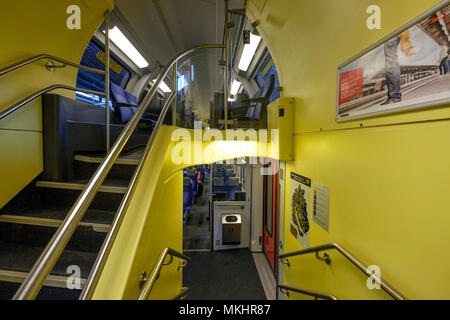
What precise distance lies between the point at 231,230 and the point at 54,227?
151 inches

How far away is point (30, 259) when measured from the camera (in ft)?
4.13

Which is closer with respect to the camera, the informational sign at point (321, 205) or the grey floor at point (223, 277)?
the informational sign at point (321, 205)

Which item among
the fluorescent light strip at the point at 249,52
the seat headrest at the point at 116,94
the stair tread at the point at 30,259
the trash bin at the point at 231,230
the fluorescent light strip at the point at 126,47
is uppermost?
the fluorescent light strip at the point at 126,47

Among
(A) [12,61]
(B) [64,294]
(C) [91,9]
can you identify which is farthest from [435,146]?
(C) [91,9]

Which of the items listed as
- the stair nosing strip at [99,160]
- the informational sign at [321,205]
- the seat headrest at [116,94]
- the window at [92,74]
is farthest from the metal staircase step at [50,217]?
the window at [92,74]

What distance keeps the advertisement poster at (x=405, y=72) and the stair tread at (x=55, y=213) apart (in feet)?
6.78

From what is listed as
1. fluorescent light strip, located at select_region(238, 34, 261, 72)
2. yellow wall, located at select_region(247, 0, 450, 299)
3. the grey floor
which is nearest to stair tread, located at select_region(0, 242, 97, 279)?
yellow wall, located at select_region(247, 0, 450, 299)

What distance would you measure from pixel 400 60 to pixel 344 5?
0.76m

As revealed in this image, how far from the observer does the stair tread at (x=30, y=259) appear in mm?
1171

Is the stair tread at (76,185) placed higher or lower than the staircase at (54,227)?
higher

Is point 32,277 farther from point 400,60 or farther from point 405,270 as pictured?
point 400,60

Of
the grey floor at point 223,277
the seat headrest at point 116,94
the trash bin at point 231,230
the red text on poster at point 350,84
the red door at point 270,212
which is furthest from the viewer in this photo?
the trash bin at point 231,230

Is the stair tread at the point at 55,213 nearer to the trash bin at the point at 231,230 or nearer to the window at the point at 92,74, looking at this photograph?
the window at the point at 92,74

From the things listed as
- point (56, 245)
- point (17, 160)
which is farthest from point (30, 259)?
point (56, 245)
